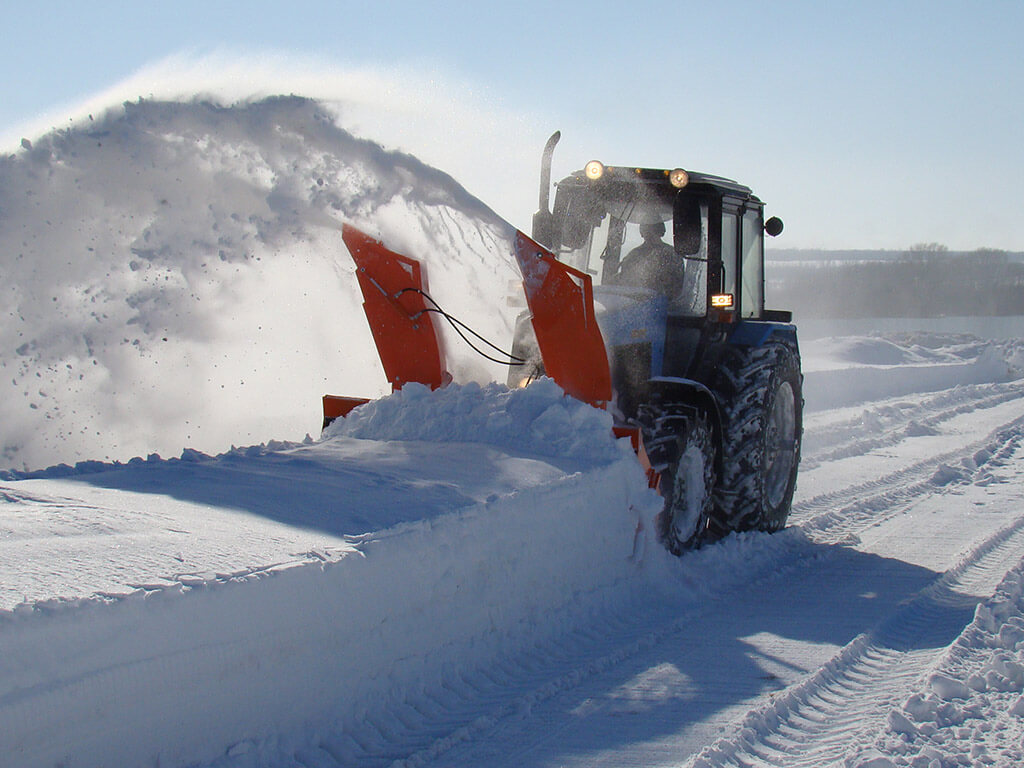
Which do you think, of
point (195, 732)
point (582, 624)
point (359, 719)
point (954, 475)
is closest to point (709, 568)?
point (582, 624)

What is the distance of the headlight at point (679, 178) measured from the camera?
5828 mm

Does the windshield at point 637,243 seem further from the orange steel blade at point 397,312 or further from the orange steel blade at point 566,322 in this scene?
the orange steel blade at point 397,312

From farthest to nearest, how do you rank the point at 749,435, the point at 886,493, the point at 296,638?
the point at 886,493 → the point at 749,435 → the point at 296,638

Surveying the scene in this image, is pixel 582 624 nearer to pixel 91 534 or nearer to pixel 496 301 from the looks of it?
pixel 91 534

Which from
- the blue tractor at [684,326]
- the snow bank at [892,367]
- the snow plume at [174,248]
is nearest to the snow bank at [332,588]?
the blue tractor at [684,326]

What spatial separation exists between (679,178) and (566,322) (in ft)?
4.28

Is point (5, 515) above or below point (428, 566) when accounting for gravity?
above

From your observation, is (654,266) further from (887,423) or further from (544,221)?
(887,423)

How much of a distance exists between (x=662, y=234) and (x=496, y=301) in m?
1.21

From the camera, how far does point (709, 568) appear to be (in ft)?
17.6

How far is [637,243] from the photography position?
6.30 metres

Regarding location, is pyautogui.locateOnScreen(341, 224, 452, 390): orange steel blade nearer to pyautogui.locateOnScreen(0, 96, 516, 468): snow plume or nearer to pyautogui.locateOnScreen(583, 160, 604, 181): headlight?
pyautogui.locateOnScreen(0, 96, 516, 468): snow plume

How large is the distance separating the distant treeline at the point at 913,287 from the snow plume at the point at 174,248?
41.3 meters

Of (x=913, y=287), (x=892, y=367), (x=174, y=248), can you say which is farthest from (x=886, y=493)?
(x=913, y=287)
